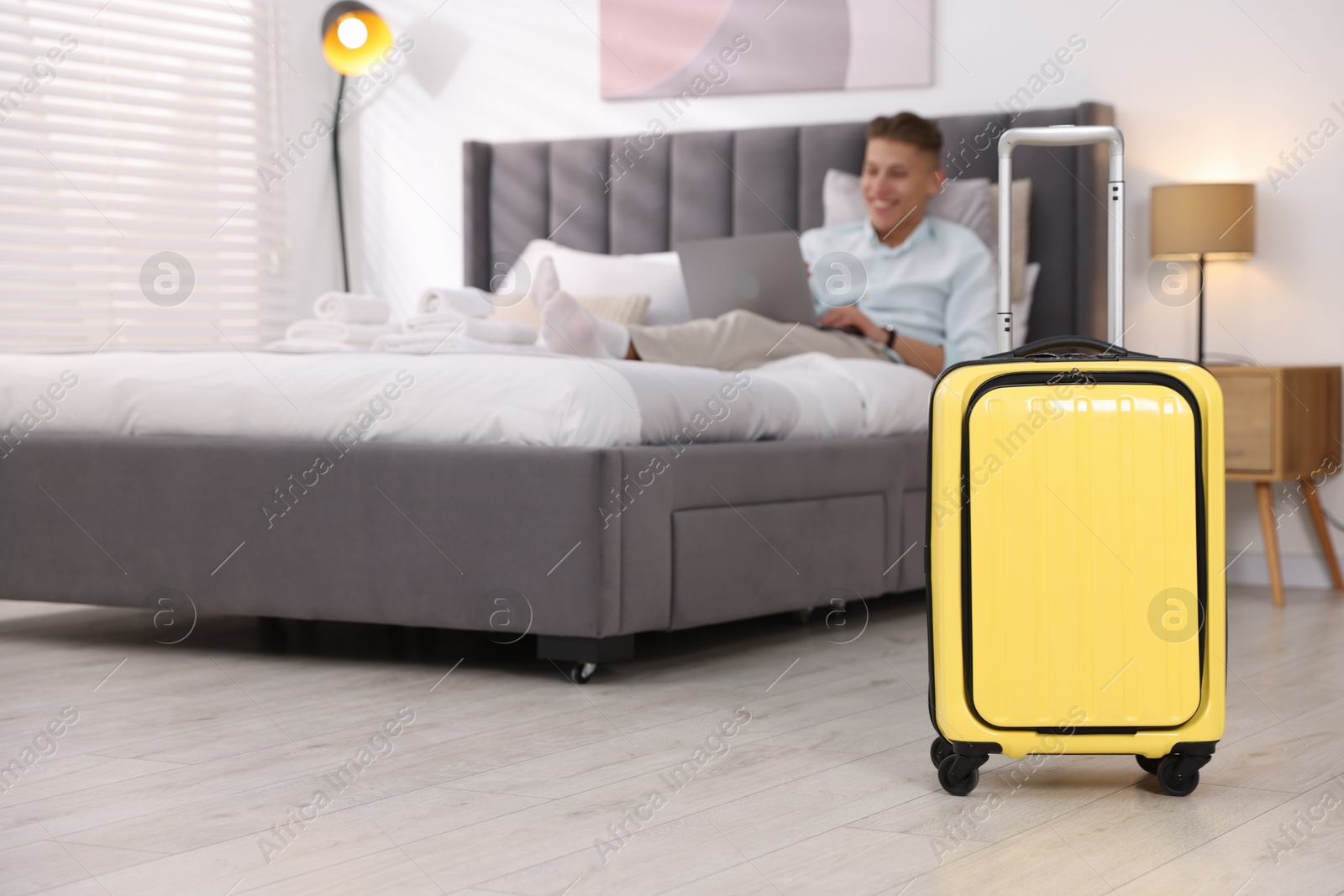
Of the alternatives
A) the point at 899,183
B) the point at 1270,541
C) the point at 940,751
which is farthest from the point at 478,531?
the point at 1270,541

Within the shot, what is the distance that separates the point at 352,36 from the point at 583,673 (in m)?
2.89

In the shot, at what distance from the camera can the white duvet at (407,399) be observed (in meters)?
2.46

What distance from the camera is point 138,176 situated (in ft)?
14.6

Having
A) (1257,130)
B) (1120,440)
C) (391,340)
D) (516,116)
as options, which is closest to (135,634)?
(391,340)

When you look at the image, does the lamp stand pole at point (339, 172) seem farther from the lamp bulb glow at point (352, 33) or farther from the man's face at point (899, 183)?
the man's face at point (899, 183)

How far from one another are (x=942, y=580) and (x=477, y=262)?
3.29m

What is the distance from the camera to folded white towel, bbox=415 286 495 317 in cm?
310

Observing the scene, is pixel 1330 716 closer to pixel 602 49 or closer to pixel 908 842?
pixel 908 842

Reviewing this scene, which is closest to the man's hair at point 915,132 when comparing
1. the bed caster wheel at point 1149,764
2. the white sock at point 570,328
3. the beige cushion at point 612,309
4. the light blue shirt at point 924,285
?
the light blue shirt at point 924,285

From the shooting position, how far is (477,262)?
4754 mm

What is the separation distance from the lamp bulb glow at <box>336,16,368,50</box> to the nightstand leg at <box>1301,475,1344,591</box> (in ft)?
10.1

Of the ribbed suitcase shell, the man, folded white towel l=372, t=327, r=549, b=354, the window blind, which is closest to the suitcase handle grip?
the ribbed suitcase shell

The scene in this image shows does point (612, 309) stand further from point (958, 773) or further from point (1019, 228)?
point (958, 773)

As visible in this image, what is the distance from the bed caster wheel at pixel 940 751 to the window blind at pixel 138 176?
123 inches
